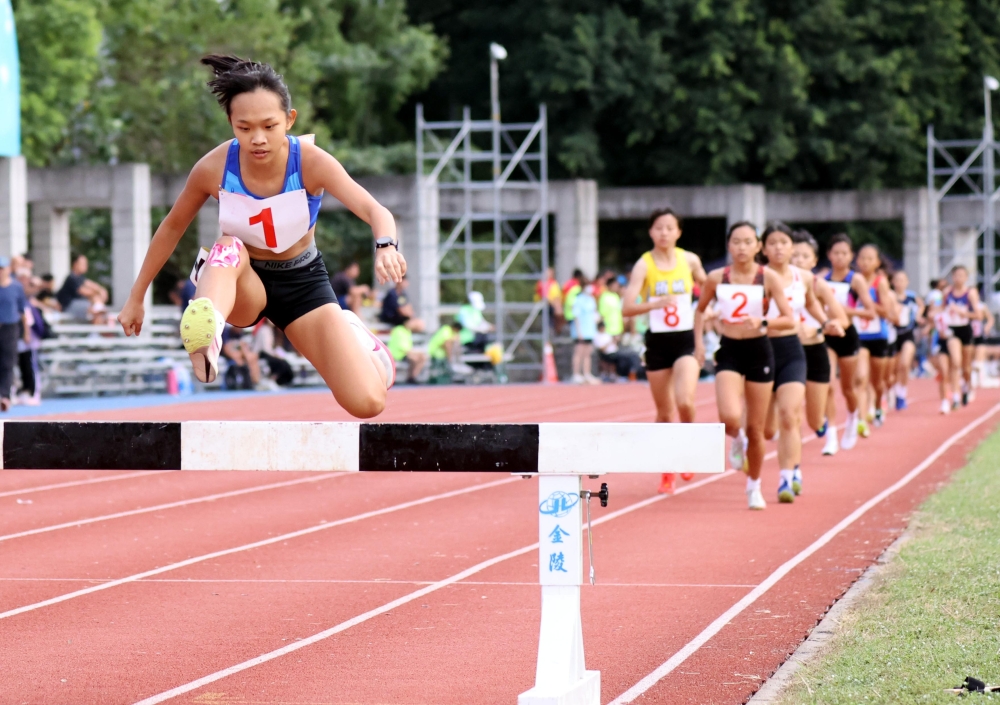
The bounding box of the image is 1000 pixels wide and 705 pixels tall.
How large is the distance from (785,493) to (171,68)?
104 ft

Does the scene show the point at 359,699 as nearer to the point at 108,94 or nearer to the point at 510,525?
the point at 510,525

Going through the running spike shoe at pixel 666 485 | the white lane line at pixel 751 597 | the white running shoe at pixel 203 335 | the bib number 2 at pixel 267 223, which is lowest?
the white lane line at pixel 751 597

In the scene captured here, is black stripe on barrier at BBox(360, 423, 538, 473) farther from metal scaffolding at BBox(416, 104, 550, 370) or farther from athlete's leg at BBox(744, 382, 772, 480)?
metal scaffolding at BBox(416, 104, 550, 370)

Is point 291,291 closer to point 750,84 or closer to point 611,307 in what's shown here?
point 611,307

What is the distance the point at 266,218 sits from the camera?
19.4ft

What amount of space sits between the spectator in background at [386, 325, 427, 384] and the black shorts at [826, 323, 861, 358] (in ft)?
39.9

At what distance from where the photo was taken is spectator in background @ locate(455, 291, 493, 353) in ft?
93.0

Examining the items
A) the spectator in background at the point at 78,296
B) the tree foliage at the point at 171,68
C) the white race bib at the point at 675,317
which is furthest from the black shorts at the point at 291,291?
the tree foliage at the point at 171,68

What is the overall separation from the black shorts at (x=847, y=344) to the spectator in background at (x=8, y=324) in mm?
9845

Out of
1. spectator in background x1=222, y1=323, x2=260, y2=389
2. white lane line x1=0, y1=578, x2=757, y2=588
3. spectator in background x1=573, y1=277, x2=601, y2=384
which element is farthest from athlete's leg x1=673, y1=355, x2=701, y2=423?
spectator in background x1=573, y1=277, x2=601, y2=384

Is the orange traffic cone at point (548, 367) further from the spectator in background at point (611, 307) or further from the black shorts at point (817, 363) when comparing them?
the black shorts at point (817, 363)

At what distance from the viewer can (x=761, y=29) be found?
42.9 m

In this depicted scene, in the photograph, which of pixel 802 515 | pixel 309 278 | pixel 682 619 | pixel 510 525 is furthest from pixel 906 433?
pixel 309 278

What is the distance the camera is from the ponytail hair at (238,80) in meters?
5.75
